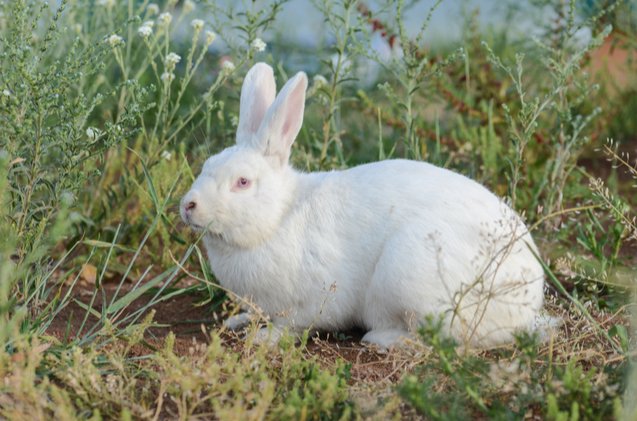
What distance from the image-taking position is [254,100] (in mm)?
4492

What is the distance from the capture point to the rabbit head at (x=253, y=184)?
417cm

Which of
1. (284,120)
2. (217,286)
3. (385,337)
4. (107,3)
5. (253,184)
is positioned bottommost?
(385,337)

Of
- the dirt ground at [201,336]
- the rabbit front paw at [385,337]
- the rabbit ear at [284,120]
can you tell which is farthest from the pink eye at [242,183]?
the rabbit front paw at [385,337]

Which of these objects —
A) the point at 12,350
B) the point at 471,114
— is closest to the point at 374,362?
the point at 12,350

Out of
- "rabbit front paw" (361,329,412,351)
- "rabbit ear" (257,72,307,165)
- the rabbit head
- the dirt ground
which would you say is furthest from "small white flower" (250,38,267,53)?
"rabbit front paw" (361,329,412,351)

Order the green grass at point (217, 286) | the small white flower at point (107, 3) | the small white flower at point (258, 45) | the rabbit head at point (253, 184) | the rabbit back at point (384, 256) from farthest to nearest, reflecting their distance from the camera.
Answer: the small white flower at point (107, 3) < the small white flower at point (258, 45) < the rabbit head at point (253, 184) < the rabbit back at point (384, 256) < the green grass at point (217, 286)

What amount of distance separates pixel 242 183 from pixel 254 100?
0.43 m

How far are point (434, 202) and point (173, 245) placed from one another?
1.72 m

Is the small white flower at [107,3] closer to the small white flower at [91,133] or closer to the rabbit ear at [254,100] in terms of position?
the rabbit ear at [254,100]

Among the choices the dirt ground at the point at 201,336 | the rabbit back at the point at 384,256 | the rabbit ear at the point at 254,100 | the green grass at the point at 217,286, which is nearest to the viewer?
the green grass at the point at 217,286

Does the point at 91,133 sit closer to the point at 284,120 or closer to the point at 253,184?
the point at 253,184

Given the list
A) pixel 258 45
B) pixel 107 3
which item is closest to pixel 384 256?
pixel 258 45

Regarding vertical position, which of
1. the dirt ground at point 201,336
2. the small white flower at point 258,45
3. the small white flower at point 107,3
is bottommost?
the dirt ground at point 201,336

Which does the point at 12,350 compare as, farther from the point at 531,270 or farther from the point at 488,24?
the point at 488,24
